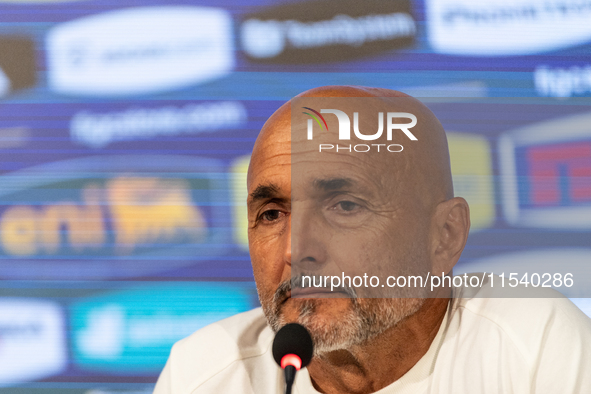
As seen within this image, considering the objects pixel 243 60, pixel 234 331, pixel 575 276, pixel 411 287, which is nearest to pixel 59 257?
pixel 234 331

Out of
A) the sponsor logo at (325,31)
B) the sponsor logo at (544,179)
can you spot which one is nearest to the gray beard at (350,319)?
the sponsor logo at (544,179)

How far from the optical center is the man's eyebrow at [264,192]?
121 centimetres

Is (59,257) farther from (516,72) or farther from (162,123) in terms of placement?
(516,72)

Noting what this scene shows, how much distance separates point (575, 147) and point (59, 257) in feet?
5.44

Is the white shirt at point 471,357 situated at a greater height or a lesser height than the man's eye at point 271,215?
lesser

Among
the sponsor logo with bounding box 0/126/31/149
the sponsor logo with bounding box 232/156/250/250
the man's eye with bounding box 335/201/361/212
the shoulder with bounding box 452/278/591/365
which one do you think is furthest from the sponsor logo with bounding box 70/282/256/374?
the shoulder with bounding box 452/278/591/365

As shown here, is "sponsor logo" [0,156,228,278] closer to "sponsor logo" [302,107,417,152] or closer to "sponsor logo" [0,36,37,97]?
"sponsor logo" [0,36,37,97]

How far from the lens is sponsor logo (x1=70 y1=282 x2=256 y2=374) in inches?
72.4

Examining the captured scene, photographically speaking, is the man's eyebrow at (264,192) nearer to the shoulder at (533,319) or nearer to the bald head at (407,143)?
the bald head at (407,143)

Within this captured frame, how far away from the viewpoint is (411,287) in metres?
1.22

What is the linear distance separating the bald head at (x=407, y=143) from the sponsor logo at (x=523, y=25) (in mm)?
554

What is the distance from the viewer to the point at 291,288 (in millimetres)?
1115

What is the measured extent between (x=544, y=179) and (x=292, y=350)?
0.93 m

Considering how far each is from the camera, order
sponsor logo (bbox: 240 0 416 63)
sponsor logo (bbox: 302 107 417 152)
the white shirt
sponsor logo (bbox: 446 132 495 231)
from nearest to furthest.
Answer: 1. the white shirt
2. sponsor logo (bbox: 302 107 417 152)
3. sponsor logo (bbox: 446 132 495 231)
4. sponsor logo (bbox: 240 0 416 63)
